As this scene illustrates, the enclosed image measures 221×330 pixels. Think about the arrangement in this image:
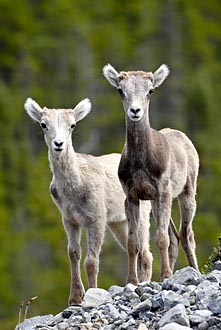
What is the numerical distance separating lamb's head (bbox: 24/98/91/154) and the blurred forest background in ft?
121

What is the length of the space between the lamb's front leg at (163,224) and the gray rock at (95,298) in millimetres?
1387

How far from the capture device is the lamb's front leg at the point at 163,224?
21.5m

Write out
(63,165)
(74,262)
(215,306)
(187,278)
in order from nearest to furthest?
(215,306)
(187,278)
(74,262)
(63,165)

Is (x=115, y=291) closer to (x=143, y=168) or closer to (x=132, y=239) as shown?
(x=132, y=239)

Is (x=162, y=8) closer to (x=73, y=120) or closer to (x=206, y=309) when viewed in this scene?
(x=73, y=120)

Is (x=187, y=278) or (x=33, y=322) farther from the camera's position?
(x=33, y=322)

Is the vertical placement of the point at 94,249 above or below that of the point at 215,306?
above

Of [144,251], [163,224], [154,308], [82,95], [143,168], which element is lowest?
[154,308]

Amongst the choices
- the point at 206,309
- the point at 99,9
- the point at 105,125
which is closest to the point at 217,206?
the point at 105,125

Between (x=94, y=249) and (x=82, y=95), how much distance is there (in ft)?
164

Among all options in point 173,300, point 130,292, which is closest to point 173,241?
point 130,292

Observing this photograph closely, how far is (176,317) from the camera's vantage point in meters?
18.1

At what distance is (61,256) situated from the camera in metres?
66.3

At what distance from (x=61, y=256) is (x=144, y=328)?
48.2m
